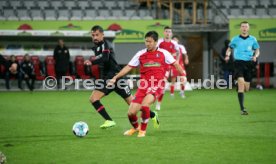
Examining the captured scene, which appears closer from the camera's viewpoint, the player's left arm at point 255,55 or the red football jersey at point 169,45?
the player's left arm at point 255,55

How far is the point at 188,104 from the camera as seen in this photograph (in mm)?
19188

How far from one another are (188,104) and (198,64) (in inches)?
517


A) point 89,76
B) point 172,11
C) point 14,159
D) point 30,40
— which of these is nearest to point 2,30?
point 30,40

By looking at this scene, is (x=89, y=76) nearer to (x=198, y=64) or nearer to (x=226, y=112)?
(x=198, y=64)

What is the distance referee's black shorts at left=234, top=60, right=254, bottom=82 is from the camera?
15500 mm

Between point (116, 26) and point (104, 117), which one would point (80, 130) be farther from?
point (116, 26)

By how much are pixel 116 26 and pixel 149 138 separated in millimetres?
18858

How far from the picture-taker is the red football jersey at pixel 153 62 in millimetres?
11039

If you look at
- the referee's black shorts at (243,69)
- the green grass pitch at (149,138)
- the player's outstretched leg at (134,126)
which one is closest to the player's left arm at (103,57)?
the green grass pitch at (149,138)

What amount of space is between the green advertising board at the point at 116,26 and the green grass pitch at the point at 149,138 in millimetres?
12012

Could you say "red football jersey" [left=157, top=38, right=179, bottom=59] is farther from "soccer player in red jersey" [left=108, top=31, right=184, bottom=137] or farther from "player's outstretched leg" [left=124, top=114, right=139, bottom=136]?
"player's outstretched leg" [left=124, top=114, right=139, bottom=136]

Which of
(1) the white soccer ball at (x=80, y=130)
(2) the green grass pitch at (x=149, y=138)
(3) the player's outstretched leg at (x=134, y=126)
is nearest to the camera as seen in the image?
(2) the green grass pitch at (x=149, y=138)

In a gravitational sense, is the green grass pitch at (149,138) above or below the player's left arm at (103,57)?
below

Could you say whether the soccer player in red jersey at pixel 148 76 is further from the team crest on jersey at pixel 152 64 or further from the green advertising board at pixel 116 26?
the green advertising board at pixel 116 26
